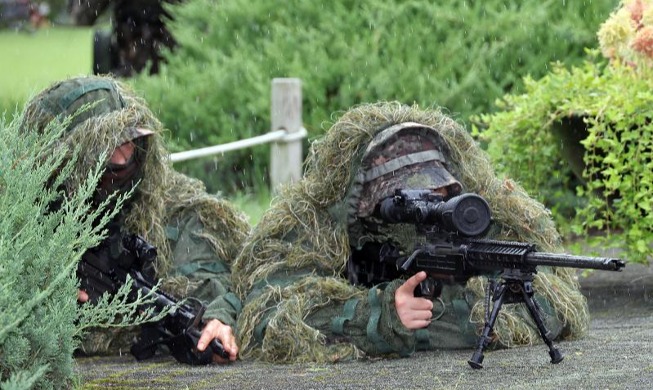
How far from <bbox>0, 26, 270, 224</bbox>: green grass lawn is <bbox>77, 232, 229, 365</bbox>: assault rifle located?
4.04 m

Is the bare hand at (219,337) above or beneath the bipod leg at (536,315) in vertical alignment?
beneath

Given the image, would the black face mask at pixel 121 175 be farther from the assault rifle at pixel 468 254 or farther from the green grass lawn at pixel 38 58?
the green grass lawn at pixel 38 58

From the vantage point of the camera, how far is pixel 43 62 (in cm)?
1920

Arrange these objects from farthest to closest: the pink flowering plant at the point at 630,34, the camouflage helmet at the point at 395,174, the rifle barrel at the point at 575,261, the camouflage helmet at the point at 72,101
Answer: the pink flowering plant at the point at 630,34
the camouflage helmet at the point at 72,101
the camouflage helmet at the point at 395,174
the rifle barrel at the point at 575,261

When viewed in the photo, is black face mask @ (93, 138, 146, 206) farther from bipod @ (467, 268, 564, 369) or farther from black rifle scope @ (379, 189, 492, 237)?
bipod @ (467, 268, 564, 369)

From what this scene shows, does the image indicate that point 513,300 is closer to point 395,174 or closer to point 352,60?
point 395,174

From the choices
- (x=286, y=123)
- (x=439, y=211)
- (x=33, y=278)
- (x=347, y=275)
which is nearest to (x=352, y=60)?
(x=286, y=123)

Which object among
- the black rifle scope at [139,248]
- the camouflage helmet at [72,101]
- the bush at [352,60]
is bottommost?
the black rifle scope at [139,248]

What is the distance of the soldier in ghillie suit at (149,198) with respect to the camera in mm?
5668

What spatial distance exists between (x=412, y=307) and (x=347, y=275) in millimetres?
560

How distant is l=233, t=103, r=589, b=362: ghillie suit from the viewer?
5.34 meters

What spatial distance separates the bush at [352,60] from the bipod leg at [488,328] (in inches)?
249

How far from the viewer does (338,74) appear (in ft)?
38.1

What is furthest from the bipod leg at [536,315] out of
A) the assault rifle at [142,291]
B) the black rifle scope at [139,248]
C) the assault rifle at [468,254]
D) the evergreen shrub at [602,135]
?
the evergreen shrub at [602,135]
